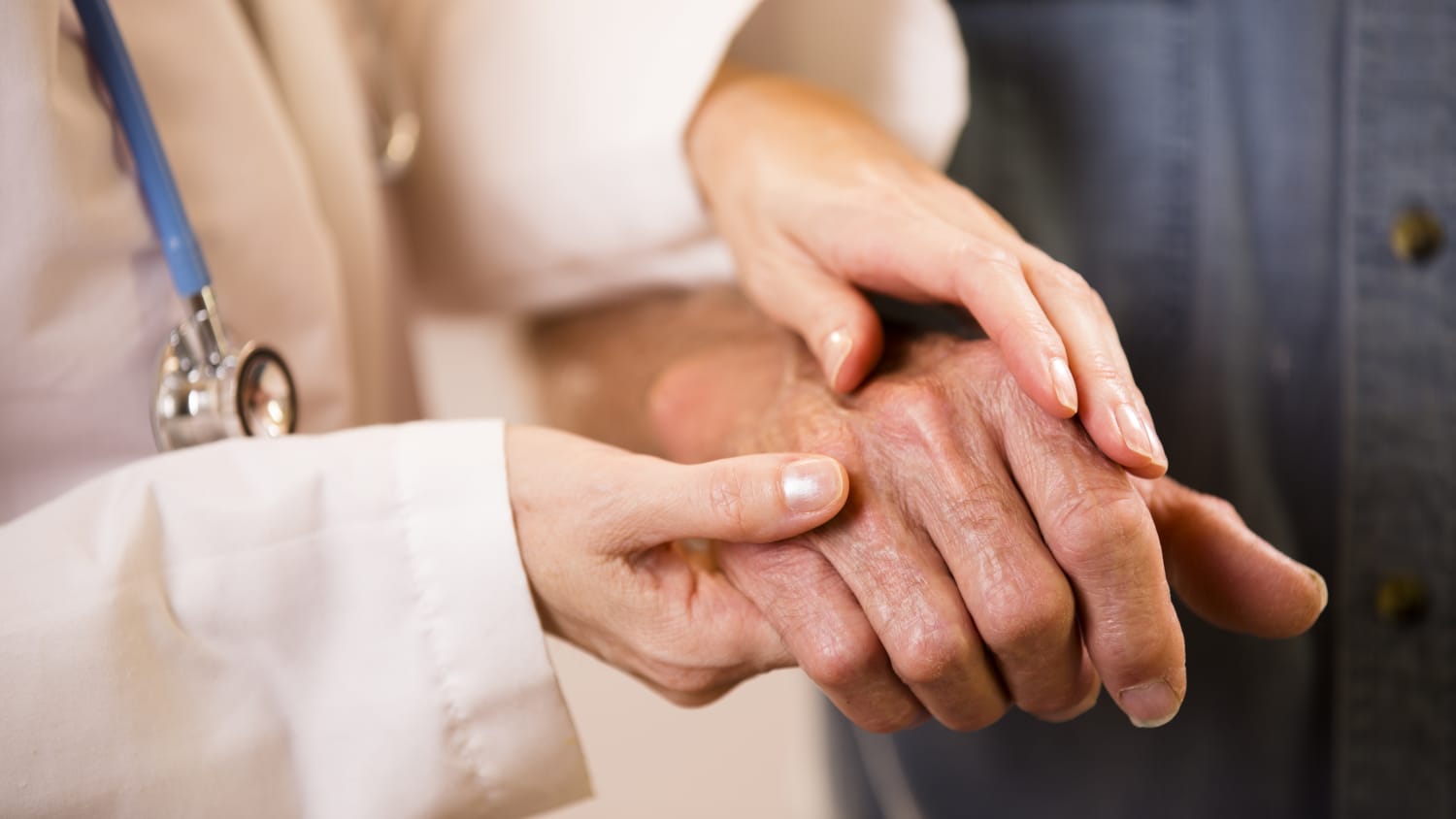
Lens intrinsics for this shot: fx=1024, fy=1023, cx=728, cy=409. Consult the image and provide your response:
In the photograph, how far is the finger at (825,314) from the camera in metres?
0.44

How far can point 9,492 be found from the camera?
43 centimetres

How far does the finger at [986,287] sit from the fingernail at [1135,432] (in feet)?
0.05

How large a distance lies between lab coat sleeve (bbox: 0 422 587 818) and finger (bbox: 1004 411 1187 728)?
20 centimetres

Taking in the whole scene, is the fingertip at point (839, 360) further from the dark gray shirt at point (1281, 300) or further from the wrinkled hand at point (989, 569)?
the dark gray shirt at point (1281, 300)

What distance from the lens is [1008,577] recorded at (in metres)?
0.36

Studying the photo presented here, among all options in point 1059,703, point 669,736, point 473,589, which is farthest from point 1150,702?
point 669,736

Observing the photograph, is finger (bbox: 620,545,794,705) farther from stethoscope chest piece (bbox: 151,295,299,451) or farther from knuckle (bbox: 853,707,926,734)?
stethoscope chest piece (bbox: 151,295,299,451)

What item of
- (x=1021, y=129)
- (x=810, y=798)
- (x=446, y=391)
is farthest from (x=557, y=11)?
(x=810, y=798)

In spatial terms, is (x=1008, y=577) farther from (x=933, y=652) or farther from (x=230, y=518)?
(x=230, y=518)

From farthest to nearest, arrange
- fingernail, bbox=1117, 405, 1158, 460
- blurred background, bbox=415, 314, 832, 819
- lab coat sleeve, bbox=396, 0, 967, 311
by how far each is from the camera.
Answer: blurred background, bbox=415, 314, 832, 819
lab coat sleeve, bbox=396, 0, 967, 311
fingernail, bbox=1117, 405, 1158, 460

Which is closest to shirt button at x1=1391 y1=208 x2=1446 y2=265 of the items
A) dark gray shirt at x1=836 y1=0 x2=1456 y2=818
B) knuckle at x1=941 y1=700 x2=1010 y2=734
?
dark gray shirt at x1=836 y1=0 x2=1456 y2=818

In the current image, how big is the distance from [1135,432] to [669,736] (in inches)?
34.2

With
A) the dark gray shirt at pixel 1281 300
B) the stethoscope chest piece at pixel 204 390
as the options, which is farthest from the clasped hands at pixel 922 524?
the dark gray shirt at pixel 1281 300

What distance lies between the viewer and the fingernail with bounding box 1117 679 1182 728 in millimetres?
378
